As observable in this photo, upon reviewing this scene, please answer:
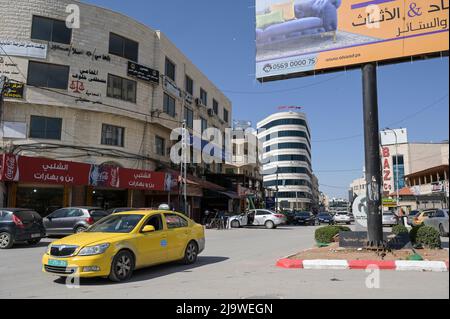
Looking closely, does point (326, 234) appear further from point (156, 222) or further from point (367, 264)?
point (156, 222)

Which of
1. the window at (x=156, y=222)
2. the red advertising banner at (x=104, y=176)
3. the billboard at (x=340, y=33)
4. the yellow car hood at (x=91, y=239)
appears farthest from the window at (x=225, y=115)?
the yellow car hood at (x=91, y=239)

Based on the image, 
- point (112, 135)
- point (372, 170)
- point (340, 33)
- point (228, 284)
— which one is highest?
point (340, 33)

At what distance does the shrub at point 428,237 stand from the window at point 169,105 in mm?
24908

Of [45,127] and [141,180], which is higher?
[45,127]

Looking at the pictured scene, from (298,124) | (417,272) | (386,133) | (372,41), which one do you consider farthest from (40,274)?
(298,124)

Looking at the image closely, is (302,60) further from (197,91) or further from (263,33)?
(197,91)

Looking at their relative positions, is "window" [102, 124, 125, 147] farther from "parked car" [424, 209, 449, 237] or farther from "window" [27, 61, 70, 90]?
"parked car" [424, 209, 449, 237]

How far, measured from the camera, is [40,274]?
388 inches

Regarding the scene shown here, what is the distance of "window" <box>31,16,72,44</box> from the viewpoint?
2731cm

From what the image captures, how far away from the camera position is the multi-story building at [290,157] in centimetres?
11425

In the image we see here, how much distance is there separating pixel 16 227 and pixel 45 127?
13.4m

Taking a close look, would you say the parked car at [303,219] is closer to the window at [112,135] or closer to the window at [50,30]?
the window at [112,135]

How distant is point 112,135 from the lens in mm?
30109

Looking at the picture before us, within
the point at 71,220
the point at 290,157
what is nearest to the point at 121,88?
the point at 71,220
